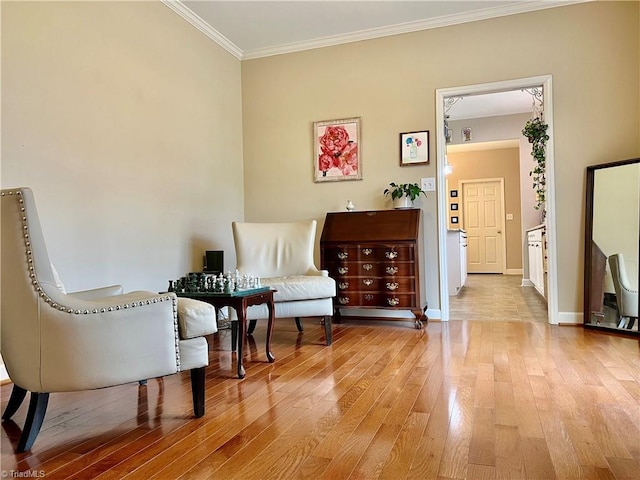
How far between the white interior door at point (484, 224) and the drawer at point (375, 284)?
6.23 metres

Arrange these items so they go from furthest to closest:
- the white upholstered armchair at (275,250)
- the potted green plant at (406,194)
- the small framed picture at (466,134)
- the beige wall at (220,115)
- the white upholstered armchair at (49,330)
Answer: the small framed picture at (466,134) → the potted green plant at (406,194) → the white upholstered armchair at (275,250) → the beige wall at (220,115) → the white upholstered armchair at (49,330)

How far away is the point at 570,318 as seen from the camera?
3.71 metres

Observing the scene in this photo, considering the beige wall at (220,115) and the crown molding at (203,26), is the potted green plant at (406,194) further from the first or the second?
the crown molding at (203,26)

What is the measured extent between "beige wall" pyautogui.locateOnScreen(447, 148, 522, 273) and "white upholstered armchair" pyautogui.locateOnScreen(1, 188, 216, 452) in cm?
862

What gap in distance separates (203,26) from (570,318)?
4.09 meters

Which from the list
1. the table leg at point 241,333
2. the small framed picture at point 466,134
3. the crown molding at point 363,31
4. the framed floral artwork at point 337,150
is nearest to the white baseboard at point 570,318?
the framed floral artwork at point 337,150

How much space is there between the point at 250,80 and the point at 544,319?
12.2 feet

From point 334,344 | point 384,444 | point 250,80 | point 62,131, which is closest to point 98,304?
point 384,444

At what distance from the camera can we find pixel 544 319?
3.95m

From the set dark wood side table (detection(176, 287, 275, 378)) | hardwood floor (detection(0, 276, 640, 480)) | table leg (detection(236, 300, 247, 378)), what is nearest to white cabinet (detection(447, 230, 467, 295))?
hardwood floor (detection(0, 276, 640, 480))

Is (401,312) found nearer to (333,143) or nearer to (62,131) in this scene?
(333,143)

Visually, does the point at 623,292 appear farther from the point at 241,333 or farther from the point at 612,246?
the point at 241,333

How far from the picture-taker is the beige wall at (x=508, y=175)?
899 centimetres

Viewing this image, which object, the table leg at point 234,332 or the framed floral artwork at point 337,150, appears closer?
the table leg at point 234,332
